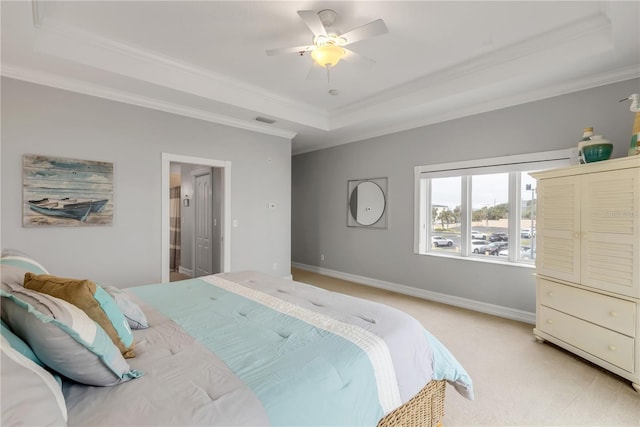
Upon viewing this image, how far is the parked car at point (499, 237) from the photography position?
385cm

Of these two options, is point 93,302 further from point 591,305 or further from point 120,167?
point 591,305

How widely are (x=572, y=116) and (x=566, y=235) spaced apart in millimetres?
1404

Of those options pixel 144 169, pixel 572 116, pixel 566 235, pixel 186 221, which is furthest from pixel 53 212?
pixel 572 116

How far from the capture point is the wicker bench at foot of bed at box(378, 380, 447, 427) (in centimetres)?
144

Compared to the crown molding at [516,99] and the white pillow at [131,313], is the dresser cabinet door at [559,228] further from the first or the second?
the white pillow at [131,313]

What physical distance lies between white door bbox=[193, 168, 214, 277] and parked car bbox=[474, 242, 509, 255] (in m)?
4.11

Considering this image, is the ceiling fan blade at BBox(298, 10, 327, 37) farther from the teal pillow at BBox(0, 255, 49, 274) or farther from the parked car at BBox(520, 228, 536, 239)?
the parked car at BBox(520, 228, 536, 239)

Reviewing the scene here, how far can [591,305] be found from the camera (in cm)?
257

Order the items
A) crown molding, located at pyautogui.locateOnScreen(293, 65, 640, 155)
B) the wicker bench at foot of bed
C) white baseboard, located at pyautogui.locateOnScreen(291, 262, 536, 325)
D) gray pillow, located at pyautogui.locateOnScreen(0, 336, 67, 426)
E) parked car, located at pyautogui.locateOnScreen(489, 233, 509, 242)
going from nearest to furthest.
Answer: gray pillow, located at pyautogui.locateOnScreen(0, 336, 67, 426)
the wicker bench at foot of bed
crown molding, located at pyautogui.locateOnScreen(293, 65, 640, 155)
white baseboard, located at pyautogui.locateOnScreen(291, 262, 536, 325)
parked car, located at pyautogui.locateOnScreen(489, 233, 509, 242)

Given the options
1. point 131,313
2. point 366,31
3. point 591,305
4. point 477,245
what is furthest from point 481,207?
point 131,313

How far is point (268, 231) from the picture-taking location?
502cm

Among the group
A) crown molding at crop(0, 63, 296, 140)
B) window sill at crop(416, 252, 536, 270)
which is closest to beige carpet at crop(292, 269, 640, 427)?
window sill at crop(416, 252, 536, 270)

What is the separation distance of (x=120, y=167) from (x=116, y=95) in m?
0.82

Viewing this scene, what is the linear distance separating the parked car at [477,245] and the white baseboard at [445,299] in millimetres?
670
